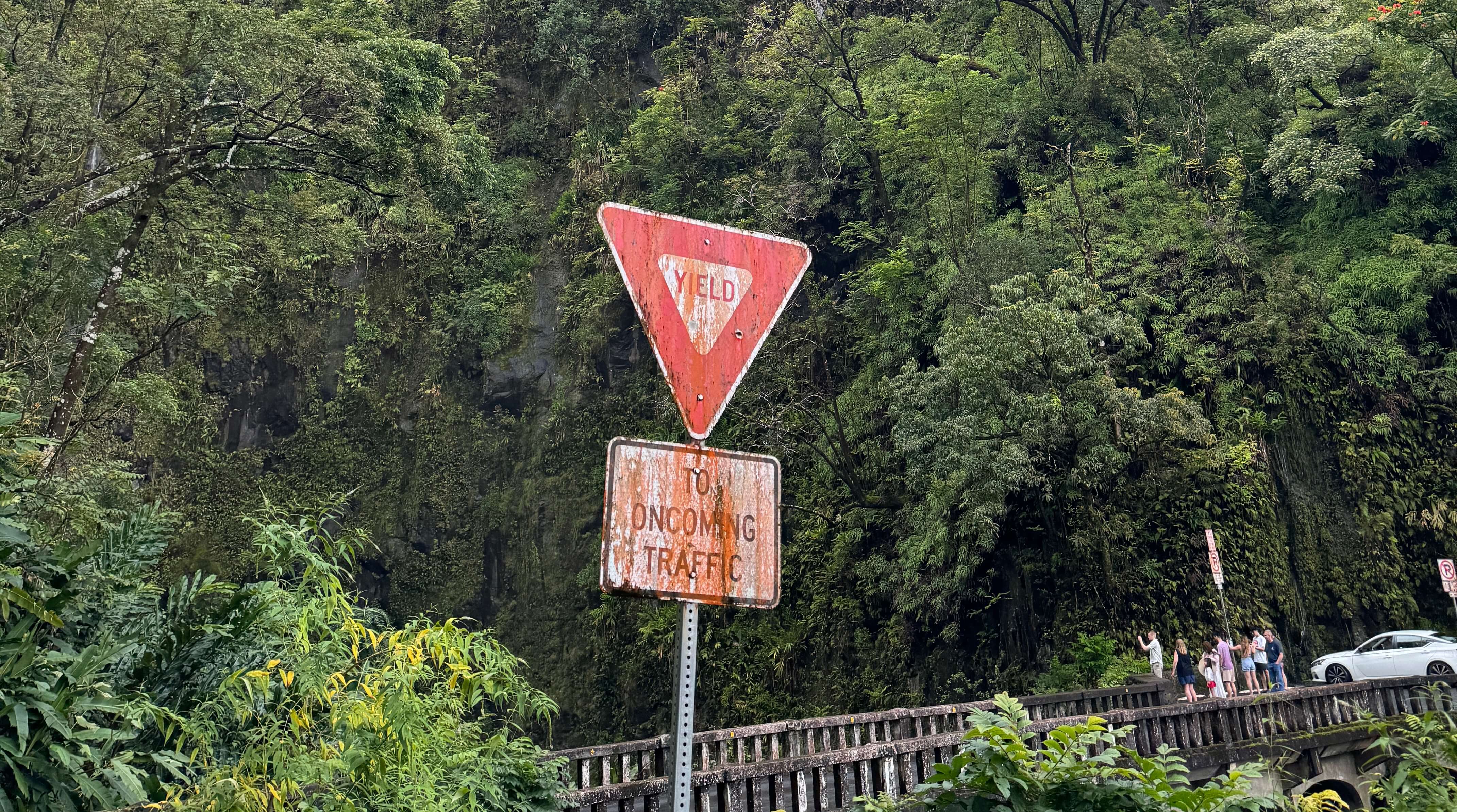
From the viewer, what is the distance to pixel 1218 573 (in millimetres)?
12633

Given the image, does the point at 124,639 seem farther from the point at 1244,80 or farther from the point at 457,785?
the point at 1244,80

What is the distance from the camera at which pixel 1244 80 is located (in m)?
19.7

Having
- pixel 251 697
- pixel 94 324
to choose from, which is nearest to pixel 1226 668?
pixel 251 697

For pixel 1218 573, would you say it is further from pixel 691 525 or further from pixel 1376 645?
pixel 691 525

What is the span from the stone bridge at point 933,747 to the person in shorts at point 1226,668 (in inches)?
61.9

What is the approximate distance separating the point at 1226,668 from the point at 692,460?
43.9 ft

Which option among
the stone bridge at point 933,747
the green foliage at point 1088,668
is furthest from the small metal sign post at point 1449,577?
the green foliage at point 1088,668

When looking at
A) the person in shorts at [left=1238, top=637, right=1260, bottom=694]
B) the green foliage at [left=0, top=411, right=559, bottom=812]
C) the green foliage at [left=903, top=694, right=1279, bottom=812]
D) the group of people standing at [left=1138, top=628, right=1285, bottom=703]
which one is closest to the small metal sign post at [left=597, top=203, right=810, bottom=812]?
the green foliage at [left=903, top=694, right=1279, bottom=812]

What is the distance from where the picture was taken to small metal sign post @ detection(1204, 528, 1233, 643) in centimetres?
1266

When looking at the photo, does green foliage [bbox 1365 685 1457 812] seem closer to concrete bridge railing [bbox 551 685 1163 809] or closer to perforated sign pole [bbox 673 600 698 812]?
perforated sign pole [bbox 673 600 698 812]

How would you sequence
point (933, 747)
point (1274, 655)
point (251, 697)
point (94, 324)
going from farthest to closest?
point (1274, 655), point (94, 324), point (933, 747), point (251, 697)

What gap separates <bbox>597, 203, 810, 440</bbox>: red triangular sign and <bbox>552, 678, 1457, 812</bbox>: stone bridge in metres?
2.02

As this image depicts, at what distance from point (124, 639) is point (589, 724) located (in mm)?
17946

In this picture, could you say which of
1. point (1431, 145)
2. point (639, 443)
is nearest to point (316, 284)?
point (1431, 145)
